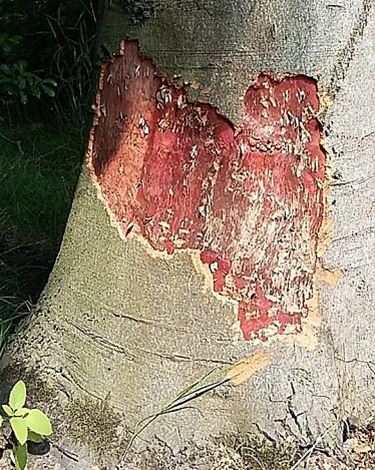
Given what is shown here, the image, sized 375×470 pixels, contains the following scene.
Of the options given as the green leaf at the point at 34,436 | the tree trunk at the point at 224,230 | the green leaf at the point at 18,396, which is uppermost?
the tree trunk at the point at 224,230

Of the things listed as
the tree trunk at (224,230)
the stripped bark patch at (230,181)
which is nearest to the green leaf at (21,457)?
the tree trunk at (224,230)

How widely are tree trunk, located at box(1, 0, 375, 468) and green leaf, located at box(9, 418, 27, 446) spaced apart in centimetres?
22

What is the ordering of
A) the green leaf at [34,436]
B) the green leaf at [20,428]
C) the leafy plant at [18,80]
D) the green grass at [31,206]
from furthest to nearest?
the leafy plant at [18,80] → the green grass at [31,206] → the green leaf at [34,436] → the green leaf at [20,428]

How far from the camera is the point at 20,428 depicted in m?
1.85

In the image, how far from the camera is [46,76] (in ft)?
16.9

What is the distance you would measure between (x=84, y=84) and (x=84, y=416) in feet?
10.4

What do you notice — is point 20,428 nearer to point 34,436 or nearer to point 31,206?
point 34,436

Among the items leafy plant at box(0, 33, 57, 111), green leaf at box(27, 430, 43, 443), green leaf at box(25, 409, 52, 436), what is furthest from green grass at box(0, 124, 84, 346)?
green leaf at box(25, 409, 52, 436)

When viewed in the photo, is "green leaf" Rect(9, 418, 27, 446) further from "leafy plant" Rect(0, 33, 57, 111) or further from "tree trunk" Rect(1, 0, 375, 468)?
"leafy plant" Rect(0, 33, 57, 111)

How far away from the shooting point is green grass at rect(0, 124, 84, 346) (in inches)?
112

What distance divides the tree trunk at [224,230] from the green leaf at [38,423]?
0.22m

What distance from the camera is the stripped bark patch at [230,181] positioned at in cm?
191

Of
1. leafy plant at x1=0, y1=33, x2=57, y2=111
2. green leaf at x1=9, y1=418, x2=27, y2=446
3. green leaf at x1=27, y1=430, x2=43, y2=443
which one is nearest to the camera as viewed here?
green leaf at x1=9, y1=418, x2=27, y2=446

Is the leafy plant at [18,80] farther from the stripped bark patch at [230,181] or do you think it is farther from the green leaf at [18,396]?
the green leaf at [18,396]
